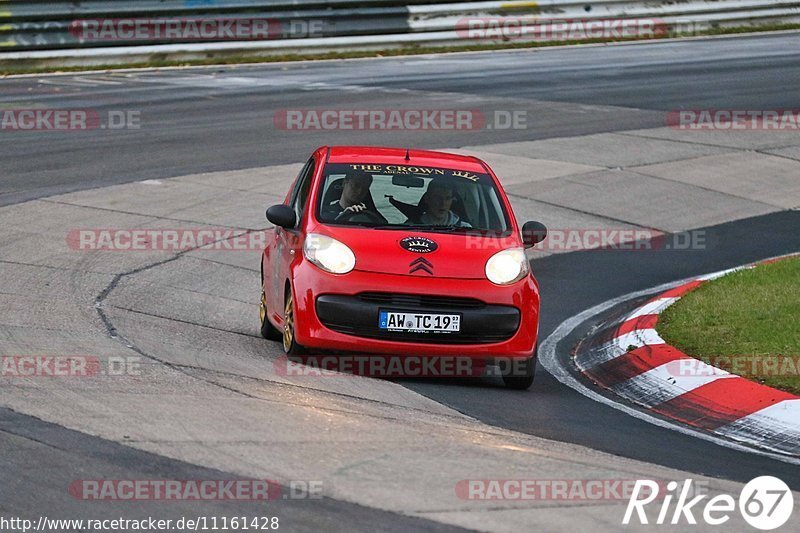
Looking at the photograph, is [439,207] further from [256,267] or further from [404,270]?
[256,267]

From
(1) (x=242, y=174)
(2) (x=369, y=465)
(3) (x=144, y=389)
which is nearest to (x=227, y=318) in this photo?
(3) (x=144, y=389)

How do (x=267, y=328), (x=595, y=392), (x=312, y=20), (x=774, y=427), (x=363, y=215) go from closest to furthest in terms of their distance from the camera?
(x=774, y=427) → (x=595, y=392) → (x=363, y=215) → (x=267, y=328) → (x=312, y=20)

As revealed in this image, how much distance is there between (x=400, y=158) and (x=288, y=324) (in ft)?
5.62

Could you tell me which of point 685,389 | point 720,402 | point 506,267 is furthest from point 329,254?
point 720,402

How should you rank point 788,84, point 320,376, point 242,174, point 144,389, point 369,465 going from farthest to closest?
point 788,84 → point 242,174 → point 320,376 → point 144,389 → point 369,465

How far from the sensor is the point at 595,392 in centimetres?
929

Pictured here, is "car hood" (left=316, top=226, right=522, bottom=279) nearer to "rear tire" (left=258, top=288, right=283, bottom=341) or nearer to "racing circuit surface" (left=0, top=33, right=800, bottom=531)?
"racing circuit surface" (left=0, top=33, right=800, bottom=531)

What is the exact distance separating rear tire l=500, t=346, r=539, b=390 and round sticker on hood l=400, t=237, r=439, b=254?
0.91 meters

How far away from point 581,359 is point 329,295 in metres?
2.29

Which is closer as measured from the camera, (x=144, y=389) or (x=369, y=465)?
(x=369, y=465)

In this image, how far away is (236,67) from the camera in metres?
26.5

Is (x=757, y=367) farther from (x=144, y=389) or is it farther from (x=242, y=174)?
(x=242, y=174)

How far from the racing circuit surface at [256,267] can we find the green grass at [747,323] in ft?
3.35

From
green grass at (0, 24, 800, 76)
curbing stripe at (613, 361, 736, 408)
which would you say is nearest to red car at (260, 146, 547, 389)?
curbing stripe at (613, 361, 736, 408)
